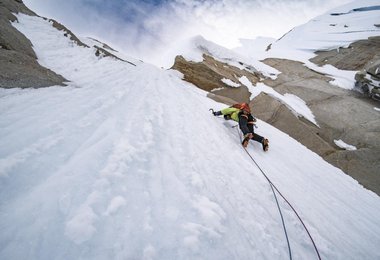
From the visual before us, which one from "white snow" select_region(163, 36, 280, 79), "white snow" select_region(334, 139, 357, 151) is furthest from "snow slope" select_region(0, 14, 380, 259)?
"white snow" select_region(163, 36, 280, 79)

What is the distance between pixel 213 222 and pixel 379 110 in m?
14.1

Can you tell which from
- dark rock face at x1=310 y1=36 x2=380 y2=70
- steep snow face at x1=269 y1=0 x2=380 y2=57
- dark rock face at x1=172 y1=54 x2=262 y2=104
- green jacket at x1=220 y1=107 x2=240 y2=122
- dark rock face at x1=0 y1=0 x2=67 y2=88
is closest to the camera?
dark rock face at x1=0 y1=0 x2=67 y2=88

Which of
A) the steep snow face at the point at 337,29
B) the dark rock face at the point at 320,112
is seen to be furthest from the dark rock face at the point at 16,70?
the steep snow face at the point at 337,29

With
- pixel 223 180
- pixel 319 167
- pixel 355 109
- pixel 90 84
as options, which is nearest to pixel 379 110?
pixel 355 109

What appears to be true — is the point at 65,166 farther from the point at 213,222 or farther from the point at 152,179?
the point at 213,222

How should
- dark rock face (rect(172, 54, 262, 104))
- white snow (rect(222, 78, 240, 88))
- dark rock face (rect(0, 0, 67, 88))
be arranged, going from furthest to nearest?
white snow (rect(222, 78, 240, 88)) → dark rock face (rect(172, 54, 262, 104)) → dark rock face (rect(0, 0, 67, 88))

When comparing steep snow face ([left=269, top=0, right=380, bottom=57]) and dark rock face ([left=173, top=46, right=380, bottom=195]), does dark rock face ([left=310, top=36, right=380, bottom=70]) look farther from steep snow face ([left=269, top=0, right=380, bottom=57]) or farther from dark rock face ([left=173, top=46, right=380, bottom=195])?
steep snow face ([left=269, top=0, right=380, bottom=57])

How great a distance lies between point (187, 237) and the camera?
2.20 metres

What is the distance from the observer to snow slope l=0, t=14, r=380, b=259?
1.95m

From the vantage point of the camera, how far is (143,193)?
258 centimetres

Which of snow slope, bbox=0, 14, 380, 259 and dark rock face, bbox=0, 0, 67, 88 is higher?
dark rock face, bbox=0, 0, 67, 88

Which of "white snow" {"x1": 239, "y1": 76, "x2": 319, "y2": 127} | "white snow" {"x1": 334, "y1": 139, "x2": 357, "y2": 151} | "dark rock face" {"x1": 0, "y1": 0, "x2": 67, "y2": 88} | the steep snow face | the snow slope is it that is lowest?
the snow slope

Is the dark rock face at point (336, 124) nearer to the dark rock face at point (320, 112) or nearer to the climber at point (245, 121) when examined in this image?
the dark rock face at point (320, 112)

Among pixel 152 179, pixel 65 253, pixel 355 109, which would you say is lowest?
pixel 65 253
